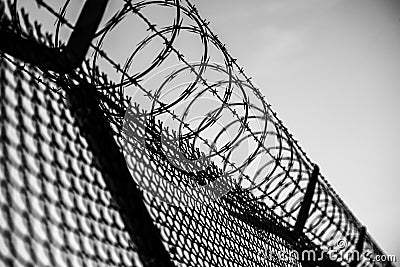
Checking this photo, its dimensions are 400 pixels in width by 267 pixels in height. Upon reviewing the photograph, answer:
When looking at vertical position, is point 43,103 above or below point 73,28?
below

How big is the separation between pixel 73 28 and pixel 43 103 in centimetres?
22

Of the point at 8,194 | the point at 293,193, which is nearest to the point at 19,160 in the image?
the point at 8,194

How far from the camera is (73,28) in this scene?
1180mm

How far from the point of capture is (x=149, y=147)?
1.66 m

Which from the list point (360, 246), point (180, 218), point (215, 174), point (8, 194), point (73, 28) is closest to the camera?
point (8, 194)

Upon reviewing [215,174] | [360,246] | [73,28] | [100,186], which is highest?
[73,28]

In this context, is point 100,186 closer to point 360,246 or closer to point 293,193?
point 293,193

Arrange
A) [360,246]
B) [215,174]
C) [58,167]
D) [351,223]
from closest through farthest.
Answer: [58,167], [215,174], [351,223], [360,246]

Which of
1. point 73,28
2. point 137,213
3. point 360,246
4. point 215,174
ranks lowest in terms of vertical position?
point 360,246

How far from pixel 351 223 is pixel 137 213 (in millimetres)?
2313

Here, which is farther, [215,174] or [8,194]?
[215,174]

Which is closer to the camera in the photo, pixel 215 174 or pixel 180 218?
pixel 180 218

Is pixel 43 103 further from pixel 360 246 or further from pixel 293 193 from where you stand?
pixel 360 246

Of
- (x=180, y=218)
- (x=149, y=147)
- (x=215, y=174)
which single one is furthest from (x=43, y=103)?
(x=215, y=174)
